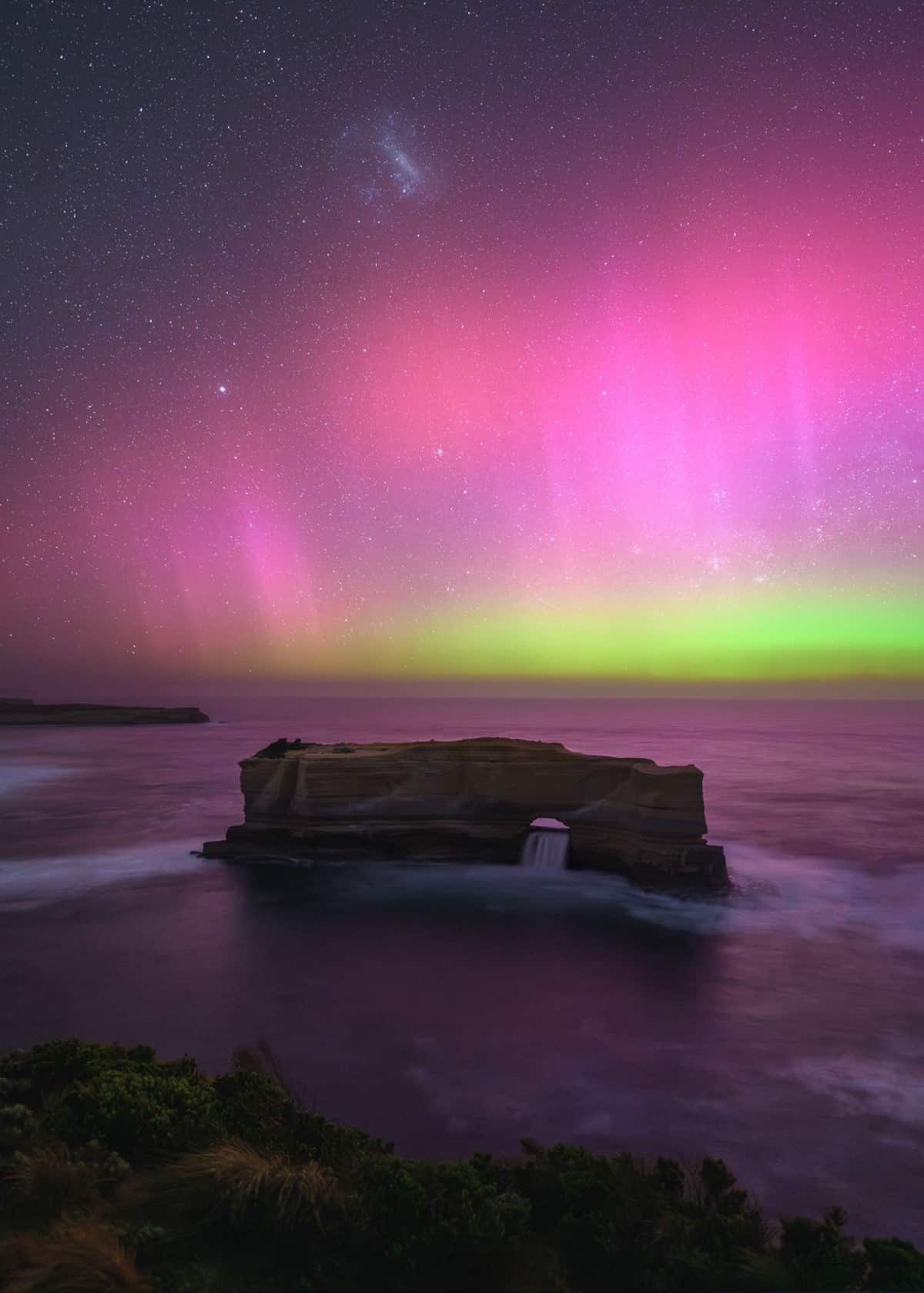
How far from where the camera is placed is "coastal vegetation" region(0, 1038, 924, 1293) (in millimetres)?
7418

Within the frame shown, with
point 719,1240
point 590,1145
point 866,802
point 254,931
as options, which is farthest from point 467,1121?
point 866,802

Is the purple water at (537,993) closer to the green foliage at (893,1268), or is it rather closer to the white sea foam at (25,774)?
the green foliage at (893,1268)

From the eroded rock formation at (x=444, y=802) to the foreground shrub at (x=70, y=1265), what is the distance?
27697 mm

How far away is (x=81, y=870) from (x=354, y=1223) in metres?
38.3

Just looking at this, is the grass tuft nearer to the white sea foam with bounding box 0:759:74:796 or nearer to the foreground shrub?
the foreground shrub

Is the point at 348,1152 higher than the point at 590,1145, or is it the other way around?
the point at 348,1152

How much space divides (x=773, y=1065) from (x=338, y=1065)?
11.1 metres

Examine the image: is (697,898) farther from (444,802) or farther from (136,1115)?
(136,1115)

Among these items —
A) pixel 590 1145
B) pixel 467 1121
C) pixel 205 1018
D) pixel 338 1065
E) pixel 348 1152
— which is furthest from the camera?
pixel 205 1018

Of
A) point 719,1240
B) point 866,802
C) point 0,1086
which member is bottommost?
point 866,802

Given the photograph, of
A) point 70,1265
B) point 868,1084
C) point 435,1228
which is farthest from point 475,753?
point 70,1265

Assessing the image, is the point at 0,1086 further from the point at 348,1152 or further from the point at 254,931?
the point at 254,931

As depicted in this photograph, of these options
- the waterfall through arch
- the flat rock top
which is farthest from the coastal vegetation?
the waterfall through arch

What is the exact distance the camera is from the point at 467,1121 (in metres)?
15.5
